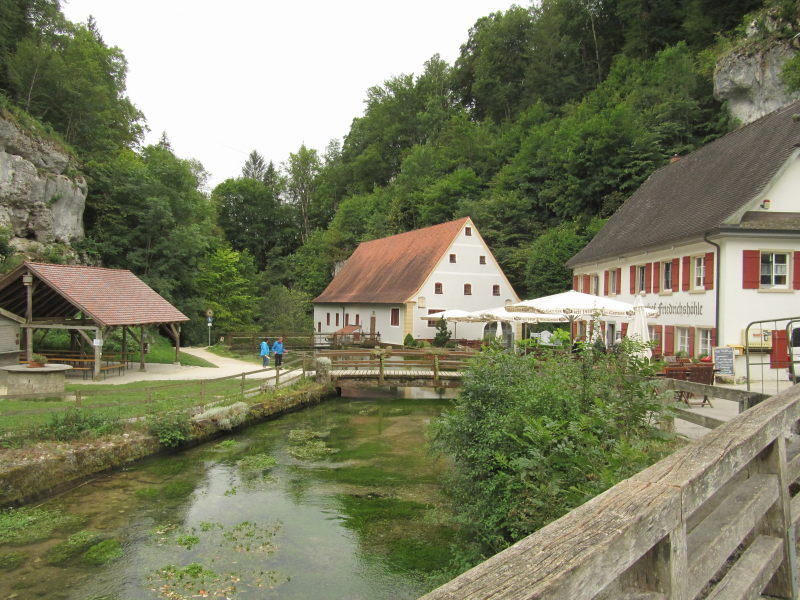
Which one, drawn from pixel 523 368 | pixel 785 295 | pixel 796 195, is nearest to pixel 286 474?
pixel 523 368

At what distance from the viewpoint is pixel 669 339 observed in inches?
861

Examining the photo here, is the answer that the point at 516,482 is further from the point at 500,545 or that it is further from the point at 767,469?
the point at 767,469

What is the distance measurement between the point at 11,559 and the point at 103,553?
1.21 metres

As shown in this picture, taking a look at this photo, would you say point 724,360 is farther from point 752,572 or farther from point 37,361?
point 37,361

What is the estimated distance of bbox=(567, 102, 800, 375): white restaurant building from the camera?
1853 cm

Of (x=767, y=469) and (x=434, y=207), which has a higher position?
(x=434, y=207)

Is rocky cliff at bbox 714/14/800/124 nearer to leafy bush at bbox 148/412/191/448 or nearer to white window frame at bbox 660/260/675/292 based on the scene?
white window frame at bbox 660/260/675/292

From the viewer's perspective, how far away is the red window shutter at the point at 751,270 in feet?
60.8

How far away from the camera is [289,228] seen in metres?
69.1

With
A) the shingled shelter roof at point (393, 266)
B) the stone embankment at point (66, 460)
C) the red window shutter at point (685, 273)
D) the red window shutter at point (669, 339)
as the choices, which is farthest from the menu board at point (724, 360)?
the shingled shelter roof at point (393, 266)

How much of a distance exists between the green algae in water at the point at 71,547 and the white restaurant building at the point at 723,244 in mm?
16402

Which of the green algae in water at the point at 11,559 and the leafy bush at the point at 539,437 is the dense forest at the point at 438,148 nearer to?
the leafy bush at the point at 539,437

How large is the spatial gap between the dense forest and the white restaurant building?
206 inches

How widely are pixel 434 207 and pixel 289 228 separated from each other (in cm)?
2814
